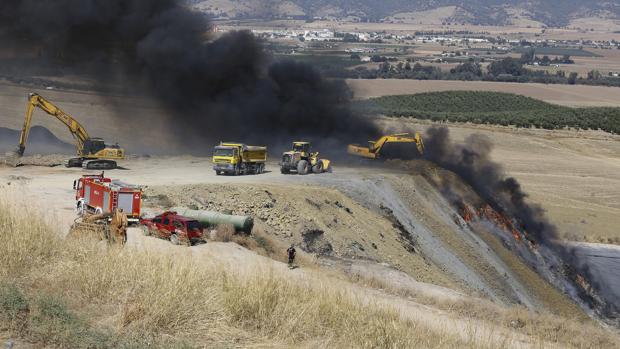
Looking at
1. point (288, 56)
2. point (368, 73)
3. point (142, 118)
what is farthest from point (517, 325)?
point (368, 73)

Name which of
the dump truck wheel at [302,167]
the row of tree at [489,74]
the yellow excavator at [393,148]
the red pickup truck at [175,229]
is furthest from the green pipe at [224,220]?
the row of tree at [489,74]

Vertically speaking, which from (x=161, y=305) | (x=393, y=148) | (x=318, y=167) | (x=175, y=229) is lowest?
(x=318, y=167)

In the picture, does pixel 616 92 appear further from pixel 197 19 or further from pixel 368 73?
pixel 197 19

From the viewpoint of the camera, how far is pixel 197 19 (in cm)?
5988

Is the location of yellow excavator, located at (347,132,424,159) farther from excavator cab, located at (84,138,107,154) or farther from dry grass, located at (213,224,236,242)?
dry grass, located at (213,224,236,242)

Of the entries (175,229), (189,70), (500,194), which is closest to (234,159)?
(189,70)

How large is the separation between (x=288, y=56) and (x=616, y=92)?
4209 inches

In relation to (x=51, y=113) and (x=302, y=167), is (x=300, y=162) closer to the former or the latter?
(x=302, y=167)

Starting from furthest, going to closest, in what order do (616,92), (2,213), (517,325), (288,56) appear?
(616,92) → (288,56) → (517,325) → (2,213)

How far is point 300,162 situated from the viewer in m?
44.2

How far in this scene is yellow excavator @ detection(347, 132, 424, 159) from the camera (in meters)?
52.2

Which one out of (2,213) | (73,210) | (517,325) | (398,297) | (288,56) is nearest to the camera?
(2,213)

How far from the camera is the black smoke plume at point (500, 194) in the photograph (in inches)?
1781

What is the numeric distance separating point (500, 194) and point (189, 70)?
73.1 feet
